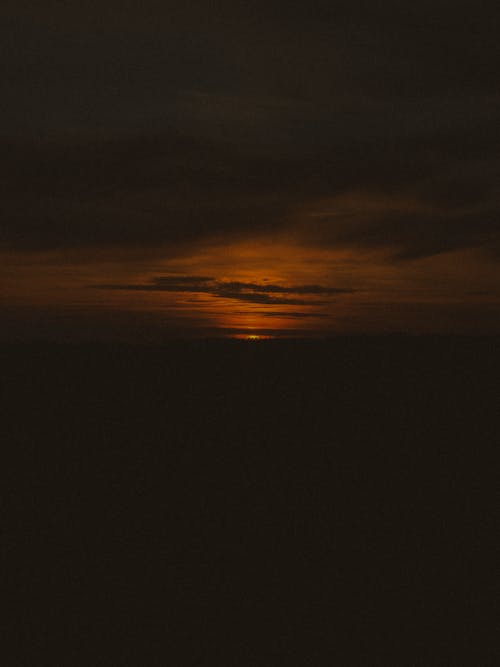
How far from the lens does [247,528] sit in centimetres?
1265

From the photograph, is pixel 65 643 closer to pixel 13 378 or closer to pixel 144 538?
pixel 144 538

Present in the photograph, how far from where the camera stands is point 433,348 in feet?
135

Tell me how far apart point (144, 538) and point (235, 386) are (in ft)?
59.9

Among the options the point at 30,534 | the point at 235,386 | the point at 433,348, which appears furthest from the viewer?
the point at 433,348

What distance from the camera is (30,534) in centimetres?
1185

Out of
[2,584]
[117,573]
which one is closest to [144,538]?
[117,573]

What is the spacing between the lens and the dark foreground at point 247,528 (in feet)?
29.0

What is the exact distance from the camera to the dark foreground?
8.85 metres

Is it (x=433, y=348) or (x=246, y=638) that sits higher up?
(x=433, y=348)

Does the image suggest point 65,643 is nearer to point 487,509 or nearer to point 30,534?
point 30,534

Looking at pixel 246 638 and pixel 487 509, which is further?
pixel 487 509

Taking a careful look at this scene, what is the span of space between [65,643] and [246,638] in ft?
6.60

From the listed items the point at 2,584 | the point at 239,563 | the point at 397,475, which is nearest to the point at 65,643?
the point at 2,584

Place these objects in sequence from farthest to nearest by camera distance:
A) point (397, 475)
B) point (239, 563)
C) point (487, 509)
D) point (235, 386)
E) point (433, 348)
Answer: point (433, 348), point (235, 386), point (397, 475), point (487, 509), point (239, 563)
